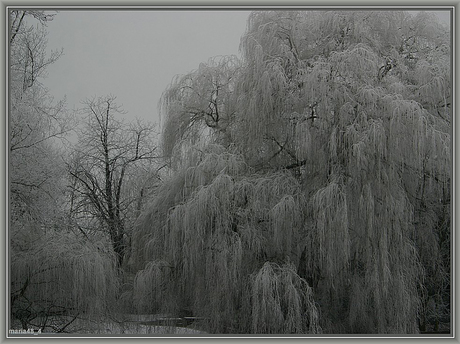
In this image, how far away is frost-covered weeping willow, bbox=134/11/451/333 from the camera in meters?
7.30

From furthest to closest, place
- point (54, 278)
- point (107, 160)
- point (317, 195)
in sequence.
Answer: point (107, 160) < point (54, 278) < point (317, 195)

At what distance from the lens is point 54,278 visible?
7629 mm

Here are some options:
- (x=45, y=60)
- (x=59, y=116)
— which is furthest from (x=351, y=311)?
(x=45, y=60)

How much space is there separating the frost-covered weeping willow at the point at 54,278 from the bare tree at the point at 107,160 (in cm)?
281

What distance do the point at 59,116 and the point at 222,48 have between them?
115 inches

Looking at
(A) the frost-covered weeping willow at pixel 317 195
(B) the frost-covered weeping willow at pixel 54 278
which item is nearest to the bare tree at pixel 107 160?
(B) the frost-covered weeping willow at pixel 54 278

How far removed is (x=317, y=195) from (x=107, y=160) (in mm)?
6273

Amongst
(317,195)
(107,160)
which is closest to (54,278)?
(317,195)

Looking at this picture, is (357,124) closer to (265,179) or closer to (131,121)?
(265,179)

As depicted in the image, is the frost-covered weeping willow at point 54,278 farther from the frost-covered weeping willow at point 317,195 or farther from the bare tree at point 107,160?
the bare tree at point 107,160

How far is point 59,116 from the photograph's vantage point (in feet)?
28.5

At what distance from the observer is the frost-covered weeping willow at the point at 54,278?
7.35m

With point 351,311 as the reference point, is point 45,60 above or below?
above

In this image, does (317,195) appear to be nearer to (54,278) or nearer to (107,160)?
(54,278)
